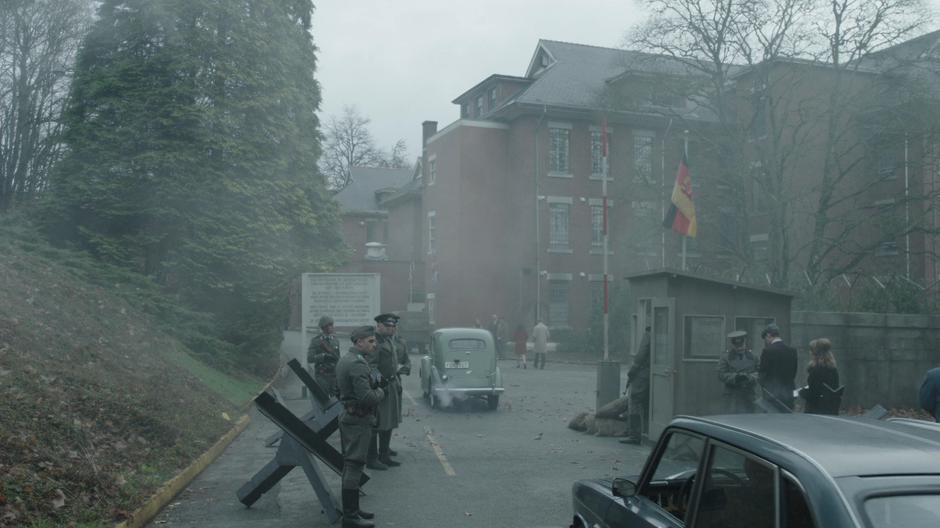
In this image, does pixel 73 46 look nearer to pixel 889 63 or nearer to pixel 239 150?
pixel 239 150

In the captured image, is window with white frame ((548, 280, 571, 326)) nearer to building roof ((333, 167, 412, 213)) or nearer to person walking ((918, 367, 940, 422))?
building roof ((333, 167, 412, 213))

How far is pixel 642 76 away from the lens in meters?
30.5

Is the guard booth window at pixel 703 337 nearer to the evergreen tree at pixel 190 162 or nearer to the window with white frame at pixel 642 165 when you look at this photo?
the evergreen tree at pixel 190 162

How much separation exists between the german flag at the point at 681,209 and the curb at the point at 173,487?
11.5 m

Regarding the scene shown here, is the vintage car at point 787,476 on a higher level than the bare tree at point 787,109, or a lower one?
lower

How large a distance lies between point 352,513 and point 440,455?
180 inches

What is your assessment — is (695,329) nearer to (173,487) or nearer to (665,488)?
(173,487)

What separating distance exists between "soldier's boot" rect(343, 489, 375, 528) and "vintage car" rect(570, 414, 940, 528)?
142 inches

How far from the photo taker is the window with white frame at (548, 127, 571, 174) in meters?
42.6

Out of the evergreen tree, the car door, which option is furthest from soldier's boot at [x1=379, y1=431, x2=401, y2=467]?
the evergreen tree

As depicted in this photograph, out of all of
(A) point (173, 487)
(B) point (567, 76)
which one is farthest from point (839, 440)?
(B) point (567, 76)

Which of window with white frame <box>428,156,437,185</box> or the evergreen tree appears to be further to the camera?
window with white frame <box>428,156,437,185</box>

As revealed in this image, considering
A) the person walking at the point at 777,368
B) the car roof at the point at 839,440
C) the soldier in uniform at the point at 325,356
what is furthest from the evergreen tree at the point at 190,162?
the car roof at the point at 839,440

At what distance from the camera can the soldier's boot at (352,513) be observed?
8016mm
